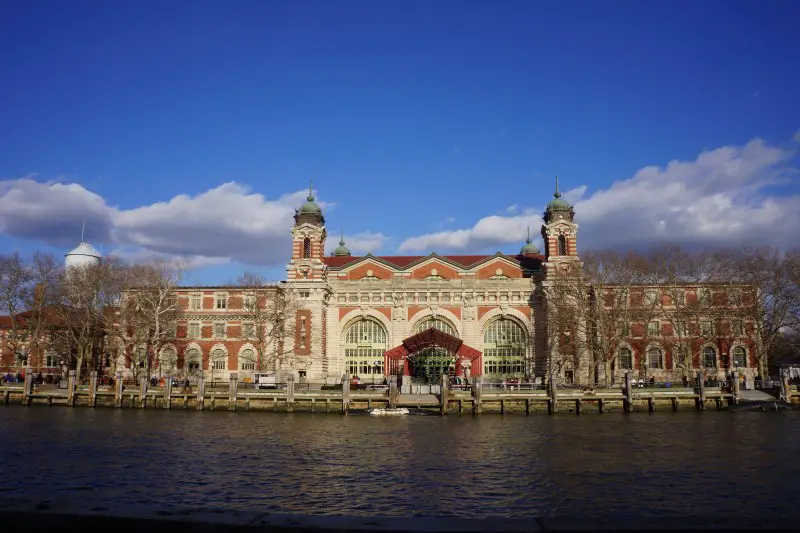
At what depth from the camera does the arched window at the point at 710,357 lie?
70.1 meters

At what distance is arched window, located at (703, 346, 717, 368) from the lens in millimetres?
70125

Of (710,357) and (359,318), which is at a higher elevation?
(359,318)

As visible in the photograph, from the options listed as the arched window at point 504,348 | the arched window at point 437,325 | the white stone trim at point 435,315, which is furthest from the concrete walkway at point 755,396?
the arched window at point 437,325

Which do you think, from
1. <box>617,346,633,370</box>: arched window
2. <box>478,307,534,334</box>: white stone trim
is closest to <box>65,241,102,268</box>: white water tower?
<box>478,307,534,334</box>: white stone trim

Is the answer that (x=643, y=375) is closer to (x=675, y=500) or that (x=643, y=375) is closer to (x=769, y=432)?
(x=769, y=432)

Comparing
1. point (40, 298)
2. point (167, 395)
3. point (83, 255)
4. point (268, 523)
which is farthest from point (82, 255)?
point (268, 523)

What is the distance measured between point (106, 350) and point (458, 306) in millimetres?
42547

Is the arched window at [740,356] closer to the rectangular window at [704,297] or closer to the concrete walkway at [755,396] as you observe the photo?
the rectangular window at [704,297]

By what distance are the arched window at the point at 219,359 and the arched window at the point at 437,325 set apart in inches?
922

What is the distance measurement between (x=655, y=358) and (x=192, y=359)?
5501cm

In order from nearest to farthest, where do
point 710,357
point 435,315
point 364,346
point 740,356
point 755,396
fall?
point 755,396, point 740,356, point 710,357, point 435,315, point 364,346

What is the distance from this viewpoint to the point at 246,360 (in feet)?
244

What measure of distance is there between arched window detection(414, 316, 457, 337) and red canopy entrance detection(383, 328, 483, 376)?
3.61 meters

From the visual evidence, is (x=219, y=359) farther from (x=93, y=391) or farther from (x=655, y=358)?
(x=655, y=358)
